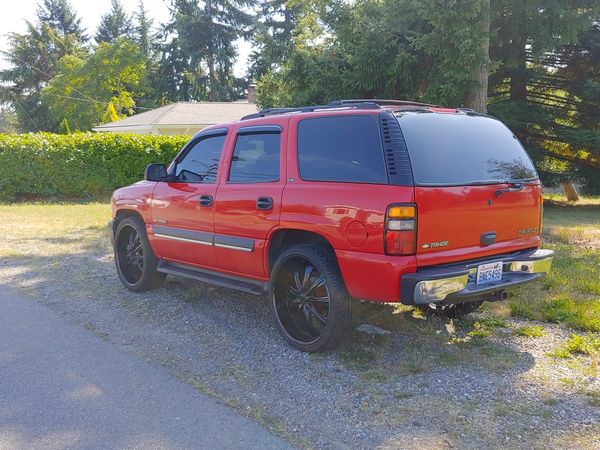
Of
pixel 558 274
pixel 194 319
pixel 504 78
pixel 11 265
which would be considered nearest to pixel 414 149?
pixel 194 319

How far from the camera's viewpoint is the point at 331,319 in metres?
4.19

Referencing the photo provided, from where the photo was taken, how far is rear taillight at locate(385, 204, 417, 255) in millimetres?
3760

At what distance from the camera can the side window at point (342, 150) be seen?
401 centimetres

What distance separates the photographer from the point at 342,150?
168 inches

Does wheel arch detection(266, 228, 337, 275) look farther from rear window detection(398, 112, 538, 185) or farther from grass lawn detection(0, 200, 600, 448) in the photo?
rear window detection(398, 112, 538, 185)

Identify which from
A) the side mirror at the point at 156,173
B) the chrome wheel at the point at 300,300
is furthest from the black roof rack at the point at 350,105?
the chrome wheel at the point at 300,300

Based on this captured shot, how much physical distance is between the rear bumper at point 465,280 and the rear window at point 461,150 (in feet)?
2.05

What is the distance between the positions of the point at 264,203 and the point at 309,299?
89 centimetres

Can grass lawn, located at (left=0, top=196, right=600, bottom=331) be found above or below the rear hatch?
below

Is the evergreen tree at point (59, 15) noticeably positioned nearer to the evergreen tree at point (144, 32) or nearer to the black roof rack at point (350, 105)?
the evergreen tree at point (144, 32)

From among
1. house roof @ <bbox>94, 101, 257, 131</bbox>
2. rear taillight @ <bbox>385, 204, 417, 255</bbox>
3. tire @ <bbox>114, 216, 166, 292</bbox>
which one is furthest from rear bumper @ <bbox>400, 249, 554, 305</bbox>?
house roof @ <bbox>94, 101, 257, 131</bbox>

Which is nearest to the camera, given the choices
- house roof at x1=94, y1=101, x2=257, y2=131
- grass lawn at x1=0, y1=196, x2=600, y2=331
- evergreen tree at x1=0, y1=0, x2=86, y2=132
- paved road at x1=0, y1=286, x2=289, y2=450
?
paved road at x1=0, y1=286, x2=289, y2=450

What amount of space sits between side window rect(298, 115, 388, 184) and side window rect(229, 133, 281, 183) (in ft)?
0.99

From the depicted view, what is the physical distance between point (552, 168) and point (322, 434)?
52.6 feet
